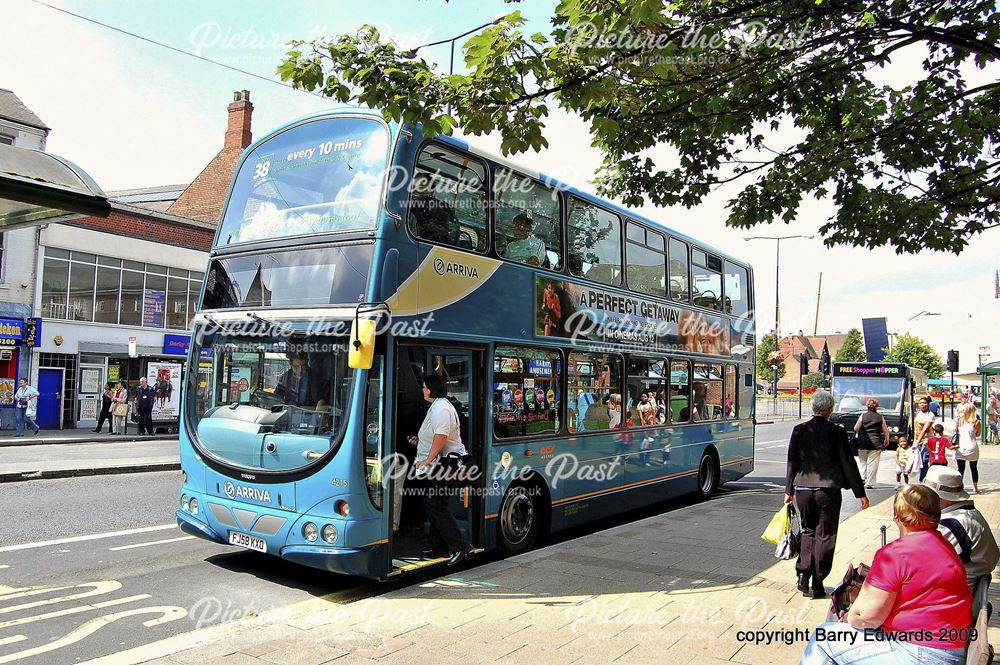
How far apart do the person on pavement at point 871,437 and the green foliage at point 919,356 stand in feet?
228

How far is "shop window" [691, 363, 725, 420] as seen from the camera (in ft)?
41.4

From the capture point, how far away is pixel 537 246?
876 centimetres

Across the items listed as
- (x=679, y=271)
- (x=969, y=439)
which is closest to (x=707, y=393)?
(x=679, y=271)

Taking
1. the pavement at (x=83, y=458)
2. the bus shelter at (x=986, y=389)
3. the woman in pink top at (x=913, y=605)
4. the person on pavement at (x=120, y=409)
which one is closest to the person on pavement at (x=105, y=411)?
the person on pavement at (x=120, y=409)

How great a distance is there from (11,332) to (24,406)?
8.81 ft

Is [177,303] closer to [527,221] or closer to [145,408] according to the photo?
[145,408]

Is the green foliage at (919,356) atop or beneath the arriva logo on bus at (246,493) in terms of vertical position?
atop

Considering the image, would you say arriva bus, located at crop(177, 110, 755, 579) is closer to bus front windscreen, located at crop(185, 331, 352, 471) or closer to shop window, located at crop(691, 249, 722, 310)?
bus front windscreen, located at crop(185, 331, 352, 471)

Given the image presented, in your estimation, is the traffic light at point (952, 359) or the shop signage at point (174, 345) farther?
the shop signage at point (174, 345)

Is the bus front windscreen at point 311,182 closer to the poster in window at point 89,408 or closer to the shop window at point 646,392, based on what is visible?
the shop window at point 646,392

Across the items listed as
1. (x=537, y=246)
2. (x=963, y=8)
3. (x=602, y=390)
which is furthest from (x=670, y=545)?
(x=963, y=8)

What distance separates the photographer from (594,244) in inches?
389

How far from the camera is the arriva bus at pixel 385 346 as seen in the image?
646 centimetres

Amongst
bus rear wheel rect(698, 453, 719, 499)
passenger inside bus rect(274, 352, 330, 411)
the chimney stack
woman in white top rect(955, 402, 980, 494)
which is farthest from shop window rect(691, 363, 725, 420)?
the chimney stack
